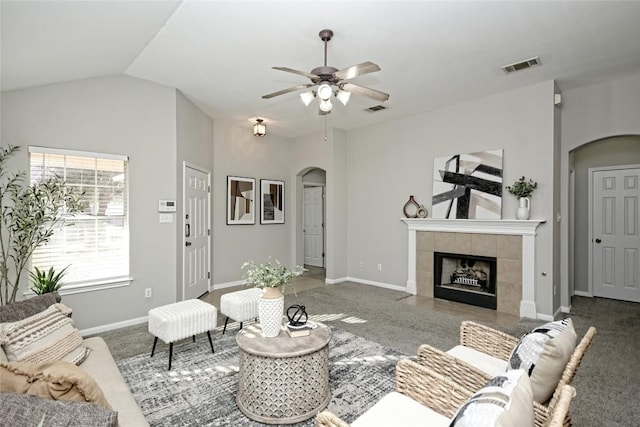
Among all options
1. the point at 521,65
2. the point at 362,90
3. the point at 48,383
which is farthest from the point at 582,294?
the point at 48,383

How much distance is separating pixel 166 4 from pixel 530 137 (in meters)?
4.36

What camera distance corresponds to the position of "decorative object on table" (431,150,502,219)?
465cm

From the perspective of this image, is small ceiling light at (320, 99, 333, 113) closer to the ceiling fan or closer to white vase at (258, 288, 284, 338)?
the ceiling fan

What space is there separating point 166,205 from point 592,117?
555cm

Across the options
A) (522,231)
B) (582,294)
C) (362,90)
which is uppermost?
(362,90)

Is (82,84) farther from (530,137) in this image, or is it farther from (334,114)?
(530,137)

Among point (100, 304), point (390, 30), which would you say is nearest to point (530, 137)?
point (390, 30)

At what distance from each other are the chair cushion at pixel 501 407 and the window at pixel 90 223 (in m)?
3.84

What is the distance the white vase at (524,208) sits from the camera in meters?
4.30

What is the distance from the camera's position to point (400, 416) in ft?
4.98

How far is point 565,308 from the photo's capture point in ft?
15.0

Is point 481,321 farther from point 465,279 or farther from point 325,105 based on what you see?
point 325,105

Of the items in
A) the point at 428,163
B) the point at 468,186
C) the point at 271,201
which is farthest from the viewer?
the point at 271,201

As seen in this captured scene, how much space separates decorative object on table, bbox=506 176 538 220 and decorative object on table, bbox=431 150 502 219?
26cm
